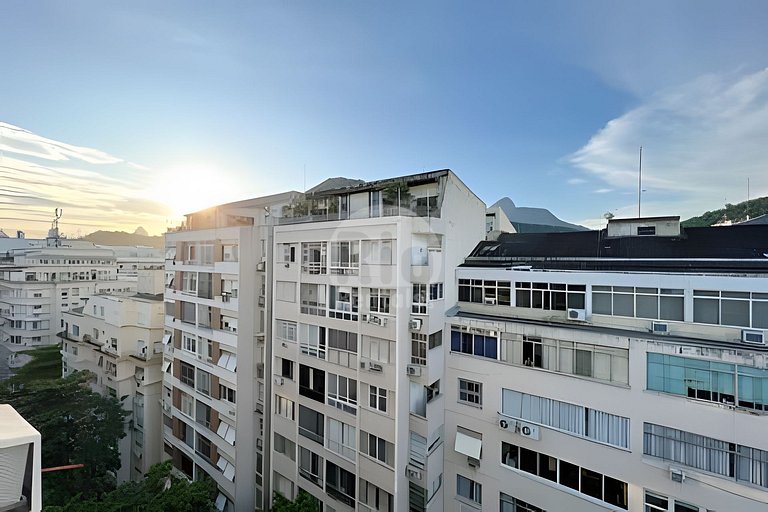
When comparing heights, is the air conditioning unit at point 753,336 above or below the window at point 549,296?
below

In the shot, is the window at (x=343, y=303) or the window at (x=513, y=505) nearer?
the window at (x=513, y=505)

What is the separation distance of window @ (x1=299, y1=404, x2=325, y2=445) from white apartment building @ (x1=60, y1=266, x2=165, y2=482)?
13.2m

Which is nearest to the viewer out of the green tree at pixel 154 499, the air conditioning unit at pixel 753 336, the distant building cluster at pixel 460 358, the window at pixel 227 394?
the air conditioning unit at pixel 753 336

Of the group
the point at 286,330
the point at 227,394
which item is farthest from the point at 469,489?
the point at 227,394

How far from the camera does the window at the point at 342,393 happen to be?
14273 mm

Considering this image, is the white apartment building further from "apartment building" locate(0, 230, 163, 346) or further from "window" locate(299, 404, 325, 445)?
"window" locate(299, 404, 325, 445)

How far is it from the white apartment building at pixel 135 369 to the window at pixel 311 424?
520 inches

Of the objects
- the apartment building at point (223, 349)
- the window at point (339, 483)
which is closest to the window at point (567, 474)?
the window at point (339, 483)

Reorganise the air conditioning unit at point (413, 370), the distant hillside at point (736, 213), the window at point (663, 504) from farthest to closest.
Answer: the distant hillside at point (736, 213), the air conditioning unit at point (413, 370), the window at point (663, 504)

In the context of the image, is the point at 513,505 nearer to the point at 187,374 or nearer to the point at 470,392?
the point at 470,392

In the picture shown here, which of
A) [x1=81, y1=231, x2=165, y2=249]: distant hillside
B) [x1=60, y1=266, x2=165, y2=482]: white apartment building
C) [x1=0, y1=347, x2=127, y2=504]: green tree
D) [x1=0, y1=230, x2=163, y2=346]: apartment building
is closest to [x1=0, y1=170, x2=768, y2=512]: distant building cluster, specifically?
[x1=60, y1=266, x2=165, y2=482]: white apartment building

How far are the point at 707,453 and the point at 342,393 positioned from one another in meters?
11.0

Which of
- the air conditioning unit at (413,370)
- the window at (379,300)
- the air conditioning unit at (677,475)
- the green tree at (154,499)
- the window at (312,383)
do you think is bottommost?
the green tree at (154,499)

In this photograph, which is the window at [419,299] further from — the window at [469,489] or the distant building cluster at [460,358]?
the window at [469,489]
